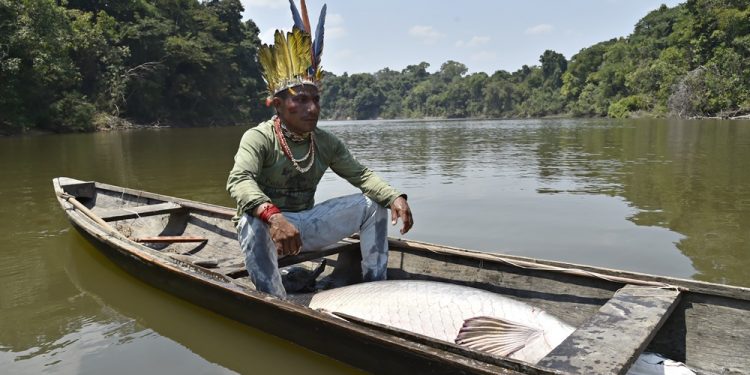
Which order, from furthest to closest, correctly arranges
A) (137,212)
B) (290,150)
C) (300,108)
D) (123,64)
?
1. (123,64)
2. (137,212)
3. (290,150)
4. (300,108)

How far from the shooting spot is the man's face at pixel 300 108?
357 centimetres

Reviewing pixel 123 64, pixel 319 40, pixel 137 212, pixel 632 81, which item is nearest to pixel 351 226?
pixel 319 40

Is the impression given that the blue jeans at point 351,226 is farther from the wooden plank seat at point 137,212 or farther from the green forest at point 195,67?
the green forest at point 195,67

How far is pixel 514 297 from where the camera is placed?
3.57 m

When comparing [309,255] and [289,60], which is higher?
[289,60]

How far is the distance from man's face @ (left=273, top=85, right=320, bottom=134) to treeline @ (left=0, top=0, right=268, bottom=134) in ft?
90.3

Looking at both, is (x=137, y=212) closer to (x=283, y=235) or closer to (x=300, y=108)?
(x=300, y=108)

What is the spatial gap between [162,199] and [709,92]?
145 feet

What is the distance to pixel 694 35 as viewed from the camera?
44.4m

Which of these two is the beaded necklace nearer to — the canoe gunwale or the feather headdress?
the feather headdress

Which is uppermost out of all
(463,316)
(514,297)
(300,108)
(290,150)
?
(300,108)

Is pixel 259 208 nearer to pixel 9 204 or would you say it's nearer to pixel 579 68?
pixel 9 204

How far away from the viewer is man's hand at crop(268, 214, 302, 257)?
10.1 feet

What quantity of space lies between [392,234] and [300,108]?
319cm
